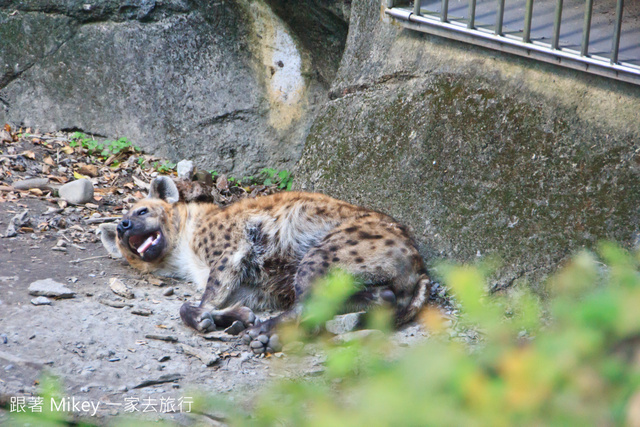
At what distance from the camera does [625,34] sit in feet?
11.3

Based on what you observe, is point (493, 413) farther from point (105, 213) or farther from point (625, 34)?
point (105, 213)

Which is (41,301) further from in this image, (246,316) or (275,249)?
(275,249)

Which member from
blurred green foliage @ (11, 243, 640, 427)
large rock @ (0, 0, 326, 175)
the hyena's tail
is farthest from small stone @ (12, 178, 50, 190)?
blurred green foliage @ (11, 243, 640, 427)

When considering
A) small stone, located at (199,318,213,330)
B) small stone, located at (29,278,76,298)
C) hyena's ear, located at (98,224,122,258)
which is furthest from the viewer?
hyena's ear, located at (98,224,122,258)

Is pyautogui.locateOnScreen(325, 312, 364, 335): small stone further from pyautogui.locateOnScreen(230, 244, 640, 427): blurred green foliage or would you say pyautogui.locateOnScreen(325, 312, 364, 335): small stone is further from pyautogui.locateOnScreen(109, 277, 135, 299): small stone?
pyautogui.locateOnScreen(230, 244, 640, 427): blurred green foliage

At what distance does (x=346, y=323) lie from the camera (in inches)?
137

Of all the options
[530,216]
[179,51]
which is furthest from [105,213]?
[530,216]

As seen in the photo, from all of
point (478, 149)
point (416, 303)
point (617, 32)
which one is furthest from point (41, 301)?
point (617, 32)

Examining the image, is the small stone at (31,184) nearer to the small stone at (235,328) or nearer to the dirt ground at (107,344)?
the dirt ground at (107,344)

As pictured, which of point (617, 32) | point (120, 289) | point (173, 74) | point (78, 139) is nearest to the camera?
point (617, 32)

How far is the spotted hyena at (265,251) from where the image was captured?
11.8 ft

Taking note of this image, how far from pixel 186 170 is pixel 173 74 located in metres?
0.86

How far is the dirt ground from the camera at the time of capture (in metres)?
2.73

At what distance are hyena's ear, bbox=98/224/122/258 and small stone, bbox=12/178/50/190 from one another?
1031mm
